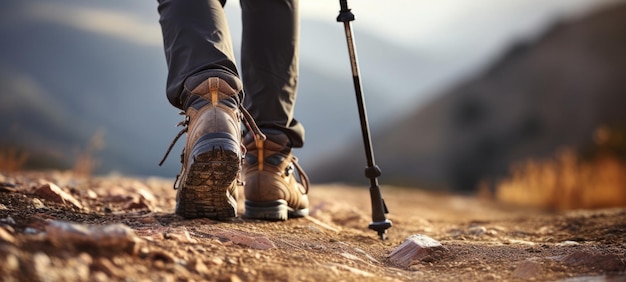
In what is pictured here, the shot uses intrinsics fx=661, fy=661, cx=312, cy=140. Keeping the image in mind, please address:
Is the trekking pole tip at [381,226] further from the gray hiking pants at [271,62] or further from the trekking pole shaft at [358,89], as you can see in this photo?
the gray hiking pants at [271,62]

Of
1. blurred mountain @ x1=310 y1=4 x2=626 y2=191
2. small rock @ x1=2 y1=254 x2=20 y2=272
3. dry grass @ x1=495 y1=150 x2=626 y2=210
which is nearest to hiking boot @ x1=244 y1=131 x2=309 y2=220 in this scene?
small rock @ x1=2 y1=254 x2=20 y2=272

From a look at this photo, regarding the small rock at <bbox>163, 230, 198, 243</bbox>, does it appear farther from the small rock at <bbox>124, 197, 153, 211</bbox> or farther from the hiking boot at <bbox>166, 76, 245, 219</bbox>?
the small rock at <bbox>124, 197, 153, 211</bbox>

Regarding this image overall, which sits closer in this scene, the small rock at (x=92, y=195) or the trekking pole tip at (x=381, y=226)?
the trekking pole tip at (x=381, y=226)

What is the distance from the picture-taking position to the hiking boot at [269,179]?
8.71 feet

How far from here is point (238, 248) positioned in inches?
74.3

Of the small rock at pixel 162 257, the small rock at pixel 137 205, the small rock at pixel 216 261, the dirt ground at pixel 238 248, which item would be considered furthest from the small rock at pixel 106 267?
the small rock at pixel 137 205

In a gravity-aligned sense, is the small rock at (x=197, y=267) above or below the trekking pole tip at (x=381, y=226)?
below

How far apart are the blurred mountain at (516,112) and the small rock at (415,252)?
26019 mm

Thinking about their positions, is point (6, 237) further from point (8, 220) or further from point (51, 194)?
point (51, 194)

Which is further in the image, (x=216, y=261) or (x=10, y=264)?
(x=216, y=261)

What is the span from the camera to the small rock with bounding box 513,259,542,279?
1.80 metres

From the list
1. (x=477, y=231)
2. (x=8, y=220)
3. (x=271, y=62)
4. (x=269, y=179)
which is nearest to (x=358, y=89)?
(x=271, y=62)

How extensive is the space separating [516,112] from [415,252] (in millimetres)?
33669

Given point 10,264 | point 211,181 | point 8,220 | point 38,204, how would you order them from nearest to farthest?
point 10,264 < point 8,220 < point 211,181 < point 38,204
